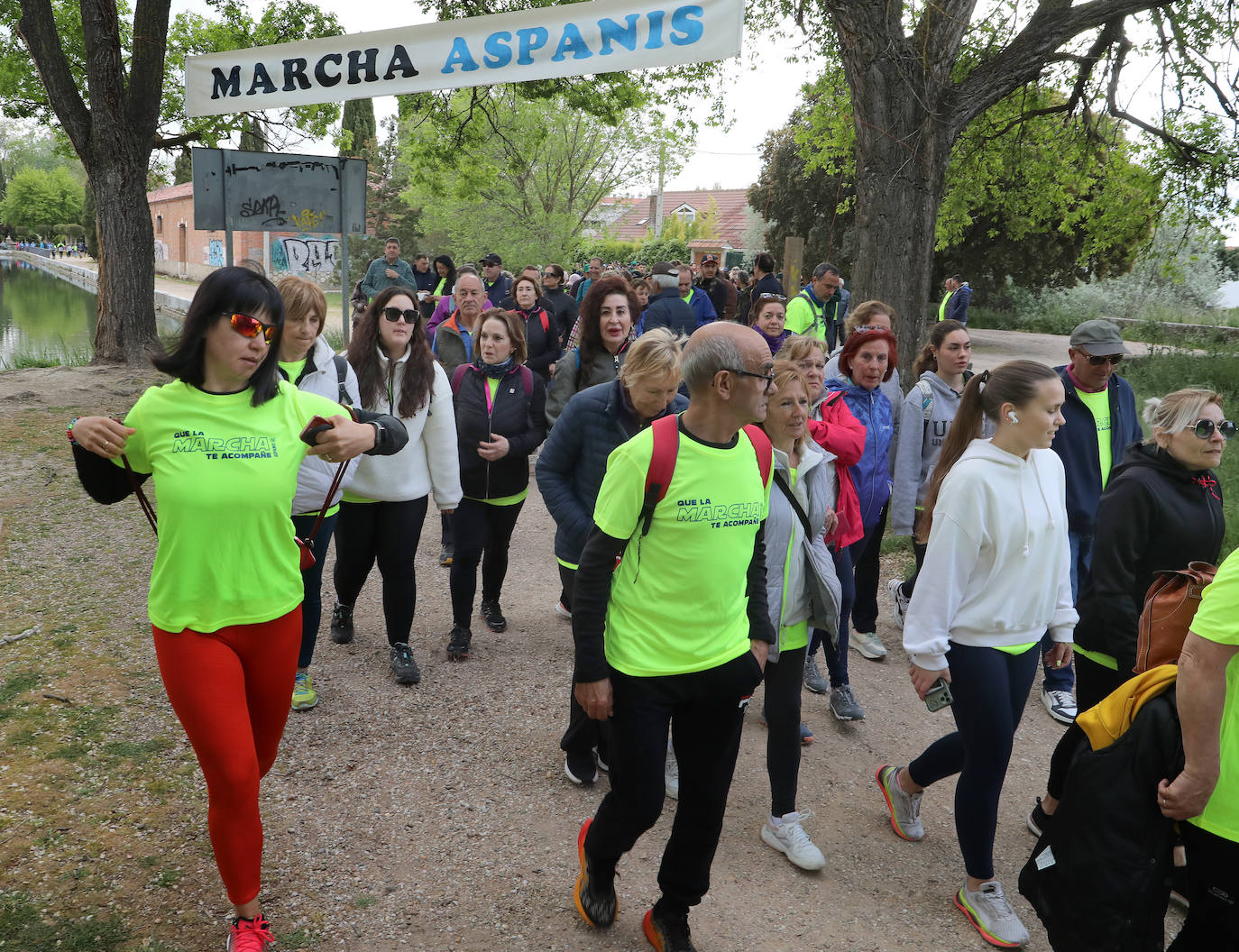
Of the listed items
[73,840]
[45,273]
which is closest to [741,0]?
[73,840]

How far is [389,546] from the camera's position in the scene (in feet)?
15.6

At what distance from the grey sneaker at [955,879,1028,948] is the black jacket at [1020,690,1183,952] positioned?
31.6 inches

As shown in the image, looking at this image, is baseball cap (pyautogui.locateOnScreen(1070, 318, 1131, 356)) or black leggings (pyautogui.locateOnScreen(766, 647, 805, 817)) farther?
baseball cap (pyautogui.locateOnScreen(1070, 318, 1131, 356))

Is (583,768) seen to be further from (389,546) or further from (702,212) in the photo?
(702,212)

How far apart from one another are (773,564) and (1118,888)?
149 cm

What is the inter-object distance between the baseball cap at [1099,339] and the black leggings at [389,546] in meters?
3.33

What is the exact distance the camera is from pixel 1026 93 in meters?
13.4

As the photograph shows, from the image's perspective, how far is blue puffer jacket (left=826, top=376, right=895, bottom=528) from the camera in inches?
193

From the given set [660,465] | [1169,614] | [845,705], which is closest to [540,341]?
[845,705]

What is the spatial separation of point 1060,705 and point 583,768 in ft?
8.86

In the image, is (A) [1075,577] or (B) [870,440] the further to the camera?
(B) [870,440]

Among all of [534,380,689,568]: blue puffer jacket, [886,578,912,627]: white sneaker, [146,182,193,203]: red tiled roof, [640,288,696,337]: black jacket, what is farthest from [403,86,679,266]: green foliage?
[534,380,689,568]: blue puffer jacket

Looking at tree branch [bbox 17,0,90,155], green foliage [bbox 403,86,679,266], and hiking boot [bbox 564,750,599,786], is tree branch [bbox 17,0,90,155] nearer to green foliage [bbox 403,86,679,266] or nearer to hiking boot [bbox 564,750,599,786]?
hiking boot [bbox 564,750,599,786]

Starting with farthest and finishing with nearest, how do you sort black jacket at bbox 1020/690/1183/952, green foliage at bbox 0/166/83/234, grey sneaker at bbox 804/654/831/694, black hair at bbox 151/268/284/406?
1. green foliage at bbox 0/166/83/234
2. grey sneaker at bbox 804/654/831/694
3. black hair at bbox 151/268/284/406
4. black jacket at bbox 1020/690/1183/952
